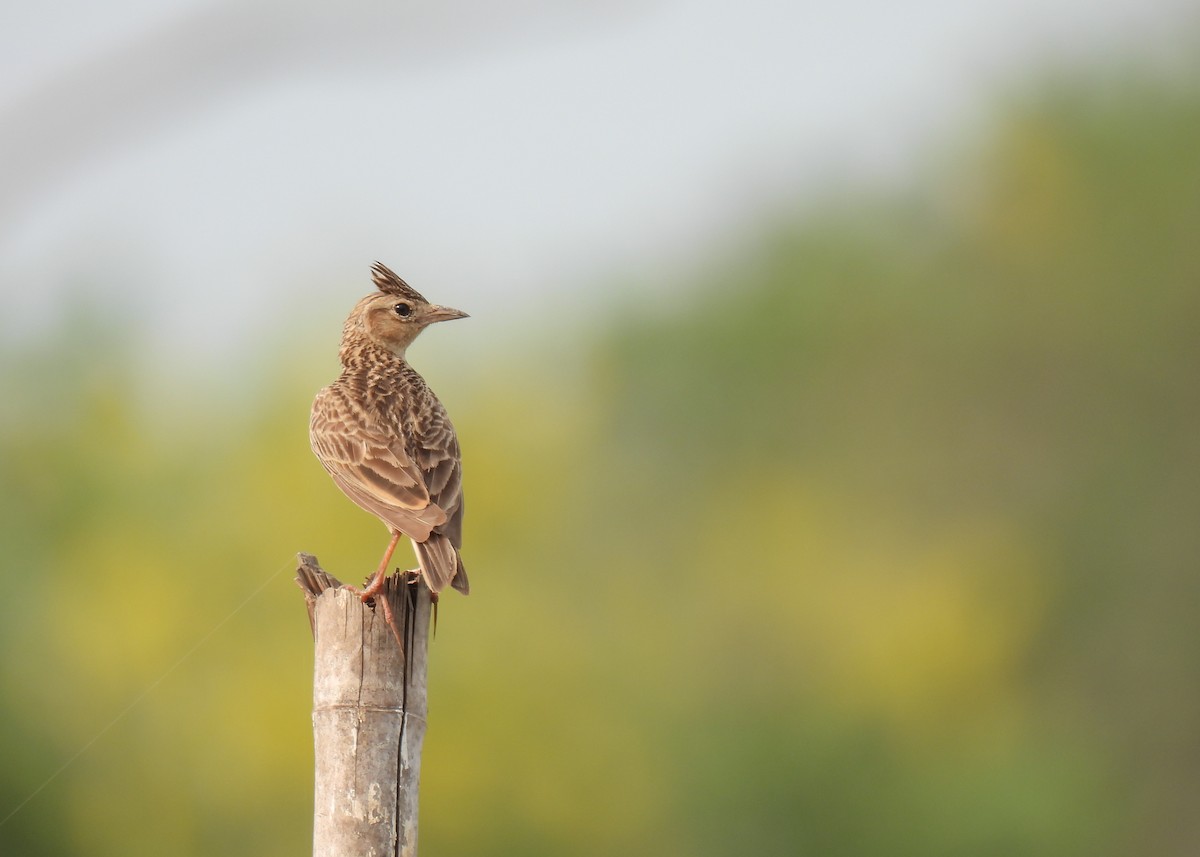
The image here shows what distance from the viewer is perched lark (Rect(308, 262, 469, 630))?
717 centimetres

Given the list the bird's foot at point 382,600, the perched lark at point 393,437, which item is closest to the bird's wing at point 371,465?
the perched lark at point 393,437

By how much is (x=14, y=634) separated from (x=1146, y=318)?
37.2 metres

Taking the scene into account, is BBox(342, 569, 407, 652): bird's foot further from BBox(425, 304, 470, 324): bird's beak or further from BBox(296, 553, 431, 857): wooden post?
BBox(425, 304, 470, 324): bird's beak

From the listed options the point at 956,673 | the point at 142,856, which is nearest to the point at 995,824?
the point at 956,673

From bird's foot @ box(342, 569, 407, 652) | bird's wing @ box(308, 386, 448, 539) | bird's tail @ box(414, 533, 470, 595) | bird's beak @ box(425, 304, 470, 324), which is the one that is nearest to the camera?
bird's foot @ box(342, 569, 407, 652)

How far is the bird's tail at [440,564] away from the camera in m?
6.79

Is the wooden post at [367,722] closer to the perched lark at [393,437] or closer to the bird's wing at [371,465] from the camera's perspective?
the perched lark at [393,437]

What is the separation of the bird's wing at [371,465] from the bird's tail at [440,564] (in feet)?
0.19

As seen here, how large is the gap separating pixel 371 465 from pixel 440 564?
1098 millimetres

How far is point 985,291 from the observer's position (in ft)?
178

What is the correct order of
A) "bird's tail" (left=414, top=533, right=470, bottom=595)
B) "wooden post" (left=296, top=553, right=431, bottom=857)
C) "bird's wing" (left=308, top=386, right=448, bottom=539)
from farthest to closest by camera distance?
1. "bird's wing" (left=308, top=386, right=448, bottom=539)
2. "bird's tail" (left=414, top=533, right=470, bottom=595)
3. "wooden post" (left=296, top=553, right=431, bottom=857)

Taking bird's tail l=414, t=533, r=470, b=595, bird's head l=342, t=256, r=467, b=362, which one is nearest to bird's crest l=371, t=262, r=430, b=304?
bird's head l=342, t=256, r=467, b=362

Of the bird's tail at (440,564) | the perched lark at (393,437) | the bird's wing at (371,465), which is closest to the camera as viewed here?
the bird's tail at (440,564)

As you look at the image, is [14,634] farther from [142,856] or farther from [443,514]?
[443,514]
